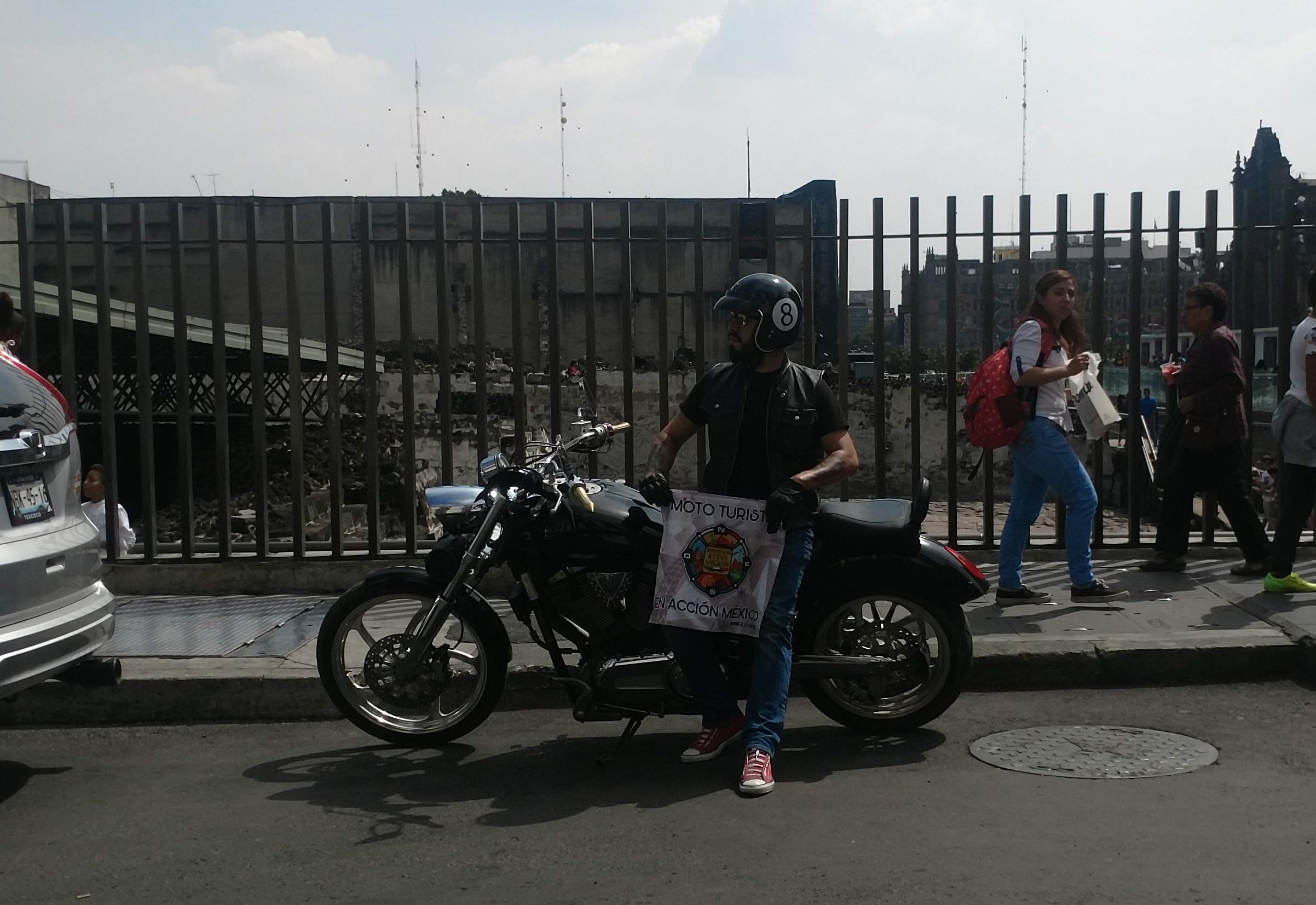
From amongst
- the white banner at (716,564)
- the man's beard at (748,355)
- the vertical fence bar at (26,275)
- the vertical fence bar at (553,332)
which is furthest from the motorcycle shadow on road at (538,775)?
the vertical fence bar at (26,275)

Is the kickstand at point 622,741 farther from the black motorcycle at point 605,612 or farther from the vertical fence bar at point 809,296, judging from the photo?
the vertical fence bar at point 809,296

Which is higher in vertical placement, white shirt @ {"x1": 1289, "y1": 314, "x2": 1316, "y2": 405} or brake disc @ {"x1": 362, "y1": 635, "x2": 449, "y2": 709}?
white shirt @ {"x1": 1289, "y1": 314, "x2": 1316, "y2": 405}

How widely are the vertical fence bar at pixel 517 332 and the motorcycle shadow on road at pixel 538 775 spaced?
2.49m

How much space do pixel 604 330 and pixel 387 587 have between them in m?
30.5

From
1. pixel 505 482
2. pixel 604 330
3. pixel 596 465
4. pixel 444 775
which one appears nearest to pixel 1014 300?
pixel 596 465

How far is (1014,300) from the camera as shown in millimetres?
8195

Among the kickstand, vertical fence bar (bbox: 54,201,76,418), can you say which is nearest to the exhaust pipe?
the kickstand

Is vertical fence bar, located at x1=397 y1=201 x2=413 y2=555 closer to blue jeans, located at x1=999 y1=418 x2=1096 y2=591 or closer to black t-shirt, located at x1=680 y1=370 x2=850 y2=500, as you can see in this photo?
black t-shirt, located at x1=680 y1=370 x2=850 y2=500

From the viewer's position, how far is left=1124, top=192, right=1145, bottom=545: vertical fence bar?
304 inches

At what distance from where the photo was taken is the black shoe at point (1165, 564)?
759 centimetres

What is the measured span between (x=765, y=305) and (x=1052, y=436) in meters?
2.72

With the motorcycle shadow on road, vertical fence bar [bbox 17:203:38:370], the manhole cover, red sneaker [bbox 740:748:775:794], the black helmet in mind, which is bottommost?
the motorcycle shadow on road

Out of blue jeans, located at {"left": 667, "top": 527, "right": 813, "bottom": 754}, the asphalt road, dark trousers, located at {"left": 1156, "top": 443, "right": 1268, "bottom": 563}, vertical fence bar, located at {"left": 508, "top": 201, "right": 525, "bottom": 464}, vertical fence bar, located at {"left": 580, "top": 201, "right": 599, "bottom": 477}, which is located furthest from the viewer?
vertical fence bar, located at {"left": 580, "top": 201, "right": 599, "bottom": 477}

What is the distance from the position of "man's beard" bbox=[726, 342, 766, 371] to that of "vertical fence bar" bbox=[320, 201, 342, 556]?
330cm
